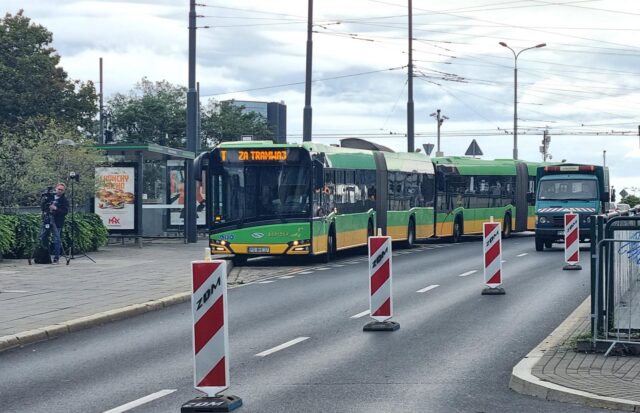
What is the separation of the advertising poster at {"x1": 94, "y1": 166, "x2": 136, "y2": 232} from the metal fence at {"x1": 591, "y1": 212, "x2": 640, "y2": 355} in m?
23.3

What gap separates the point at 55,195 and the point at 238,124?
55.0 m

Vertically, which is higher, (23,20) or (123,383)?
(23,20)

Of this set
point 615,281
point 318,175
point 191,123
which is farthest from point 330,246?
point 615,281

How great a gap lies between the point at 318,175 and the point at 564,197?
31.2 ft

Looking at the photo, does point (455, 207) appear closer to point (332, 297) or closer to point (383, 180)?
point (383, 180)

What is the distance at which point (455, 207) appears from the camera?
40406 mm

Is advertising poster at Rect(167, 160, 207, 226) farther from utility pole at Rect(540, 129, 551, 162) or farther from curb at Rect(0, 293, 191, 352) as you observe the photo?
utility pole at Rect(540, 129, 551, 162)

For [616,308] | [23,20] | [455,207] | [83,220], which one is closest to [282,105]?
[23,20]

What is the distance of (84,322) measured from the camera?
14.7 metres

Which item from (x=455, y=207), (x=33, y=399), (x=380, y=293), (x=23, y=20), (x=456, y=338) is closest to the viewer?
(x=33, y=399)

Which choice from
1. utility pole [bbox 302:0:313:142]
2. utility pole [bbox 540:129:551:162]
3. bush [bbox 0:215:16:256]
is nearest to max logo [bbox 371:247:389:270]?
bush [bbox 0:215:16:256]

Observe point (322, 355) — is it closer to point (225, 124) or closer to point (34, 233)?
point (34, 233)

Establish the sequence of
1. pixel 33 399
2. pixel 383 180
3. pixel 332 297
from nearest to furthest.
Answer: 1. pixel 33 399
2. pixel 332 297
3. pixel 383 180

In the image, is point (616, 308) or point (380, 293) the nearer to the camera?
point (616, 308)
